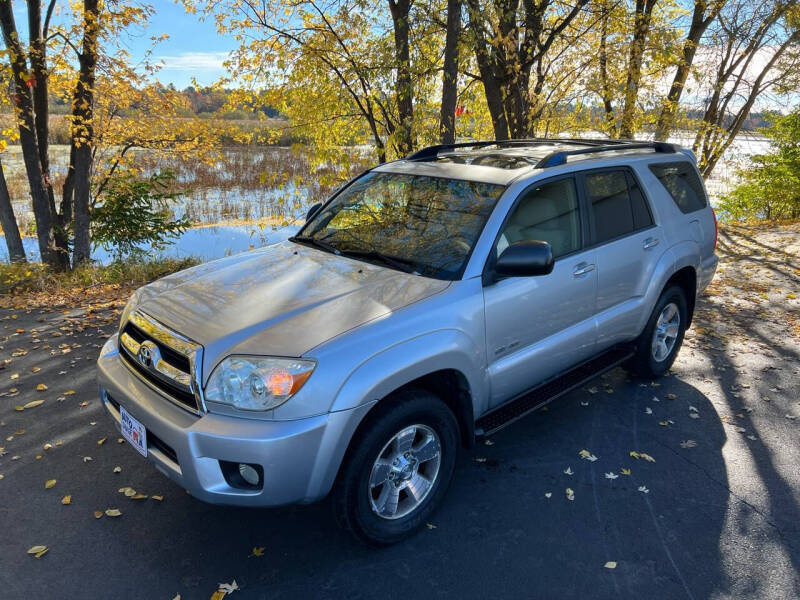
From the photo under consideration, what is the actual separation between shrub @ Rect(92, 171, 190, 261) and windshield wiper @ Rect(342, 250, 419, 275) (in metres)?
9.72

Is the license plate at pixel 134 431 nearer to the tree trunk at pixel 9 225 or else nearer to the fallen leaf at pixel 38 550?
the fallen leaf at pixel 38 550

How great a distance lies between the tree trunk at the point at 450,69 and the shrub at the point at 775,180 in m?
13.4

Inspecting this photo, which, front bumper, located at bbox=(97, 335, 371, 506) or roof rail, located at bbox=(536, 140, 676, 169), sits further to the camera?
roof rail, located at bbox=(536, 140, 676, 169)

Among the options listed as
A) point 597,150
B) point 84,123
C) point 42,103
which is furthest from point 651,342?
point 42,103

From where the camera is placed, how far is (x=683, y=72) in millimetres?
12281

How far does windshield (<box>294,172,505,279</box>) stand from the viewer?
10.5ft

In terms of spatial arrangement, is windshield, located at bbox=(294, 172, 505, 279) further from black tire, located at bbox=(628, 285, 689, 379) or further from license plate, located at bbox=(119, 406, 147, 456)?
black tire, located at bbox=(628, 285, 689, 379)

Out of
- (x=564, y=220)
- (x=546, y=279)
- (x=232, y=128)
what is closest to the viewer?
(x=546, y=279)

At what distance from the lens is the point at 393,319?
2668 mm

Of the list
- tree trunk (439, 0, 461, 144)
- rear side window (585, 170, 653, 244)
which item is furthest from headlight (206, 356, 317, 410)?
tree trunk (439, 0, 461, 144)

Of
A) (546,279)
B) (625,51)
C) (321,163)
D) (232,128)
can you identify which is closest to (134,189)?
(232,128)

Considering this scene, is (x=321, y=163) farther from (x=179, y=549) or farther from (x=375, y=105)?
(x=179, y=549)

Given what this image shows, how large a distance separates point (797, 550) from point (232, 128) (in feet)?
38.4

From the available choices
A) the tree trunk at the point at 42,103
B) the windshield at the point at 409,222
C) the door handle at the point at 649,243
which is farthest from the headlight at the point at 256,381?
the tree trunk at the point at 42,103
